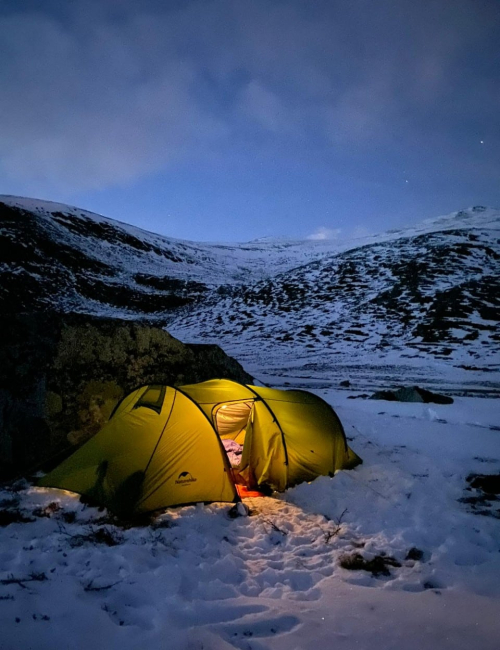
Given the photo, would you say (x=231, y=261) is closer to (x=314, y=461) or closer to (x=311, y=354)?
(x=311, y=354)

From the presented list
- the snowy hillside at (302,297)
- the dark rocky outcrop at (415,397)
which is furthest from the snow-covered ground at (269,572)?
the snowy hillside at (302,297)

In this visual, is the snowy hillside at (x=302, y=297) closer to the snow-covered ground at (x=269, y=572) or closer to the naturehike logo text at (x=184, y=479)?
the snow-covered ground at (x=269, y=572)

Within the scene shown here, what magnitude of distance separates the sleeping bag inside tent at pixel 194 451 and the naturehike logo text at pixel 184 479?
0.01m

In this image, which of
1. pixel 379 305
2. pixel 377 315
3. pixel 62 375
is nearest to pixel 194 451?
pixel 62 375

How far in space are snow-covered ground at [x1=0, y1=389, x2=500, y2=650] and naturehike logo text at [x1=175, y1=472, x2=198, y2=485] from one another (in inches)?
14.2

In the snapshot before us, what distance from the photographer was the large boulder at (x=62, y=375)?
6.50 meters

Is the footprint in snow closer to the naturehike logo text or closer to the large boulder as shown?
the naturehike logo text

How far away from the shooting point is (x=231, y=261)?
76625 mm

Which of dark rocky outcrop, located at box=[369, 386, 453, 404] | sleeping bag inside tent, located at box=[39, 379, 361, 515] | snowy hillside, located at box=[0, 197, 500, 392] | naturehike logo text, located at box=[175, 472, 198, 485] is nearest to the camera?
sleeping bag inside tent, located at box=[39, 379, 361, 515]

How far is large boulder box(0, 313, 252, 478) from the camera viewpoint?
6.50 metres

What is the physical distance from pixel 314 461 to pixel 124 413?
3.48m

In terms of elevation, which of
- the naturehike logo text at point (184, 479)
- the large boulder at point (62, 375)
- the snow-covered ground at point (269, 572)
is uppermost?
the large boulder at point (62, 375)

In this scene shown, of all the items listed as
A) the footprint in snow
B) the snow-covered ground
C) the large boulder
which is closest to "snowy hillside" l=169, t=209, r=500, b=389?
the large boulder

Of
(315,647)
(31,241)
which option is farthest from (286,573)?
(31,241)
